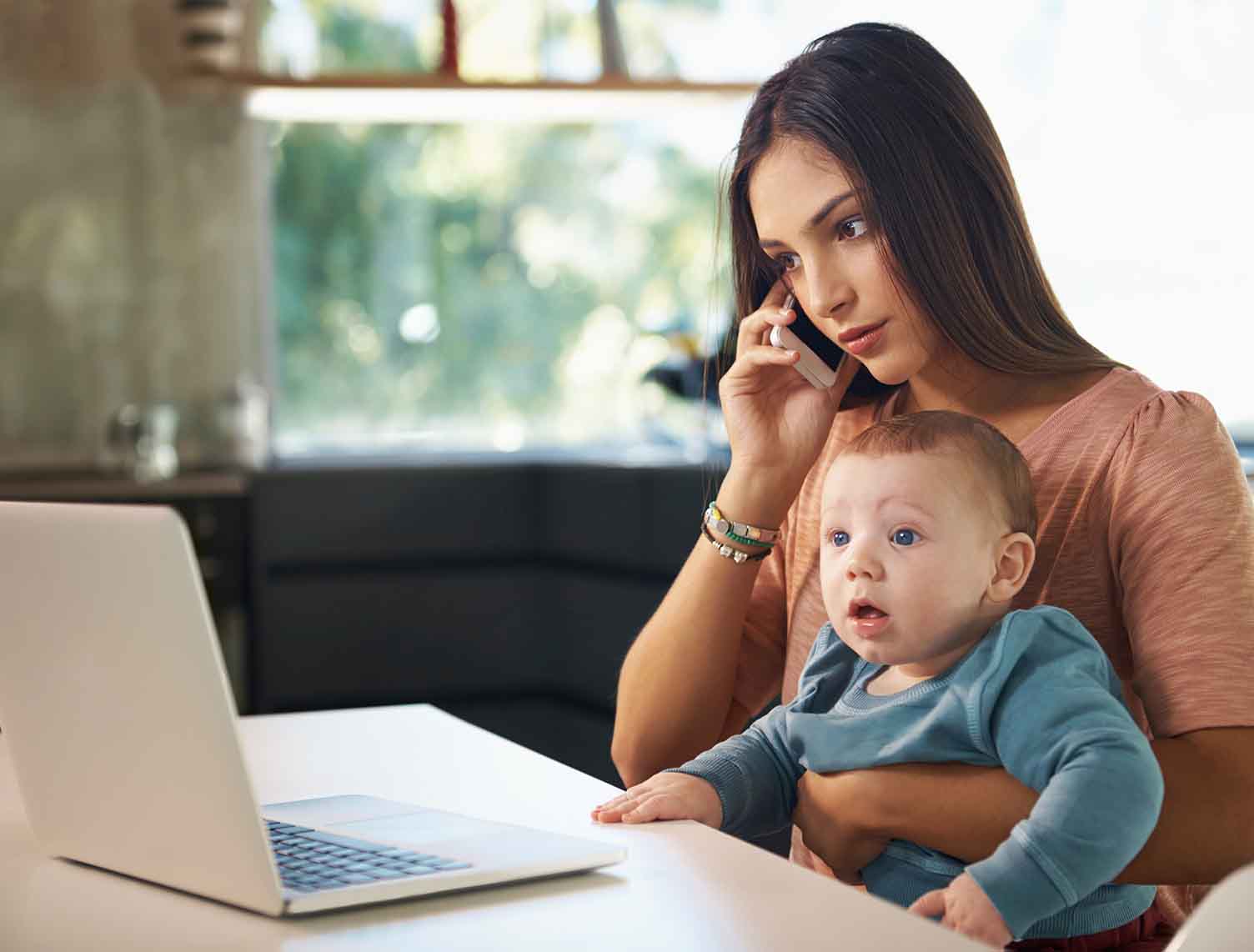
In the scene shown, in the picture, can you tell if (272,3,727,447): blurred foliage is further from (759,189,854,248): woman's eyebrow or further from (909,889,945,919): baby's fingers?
(909,889,945,919): baby's fingers

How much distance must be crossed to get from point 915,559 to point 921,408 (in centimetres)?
41

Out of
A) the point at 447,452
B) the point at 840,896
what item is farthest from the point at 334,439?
the point at 840,896

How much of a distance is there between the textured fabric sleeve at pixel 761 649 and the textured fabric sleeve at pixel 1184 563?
453 millimetres

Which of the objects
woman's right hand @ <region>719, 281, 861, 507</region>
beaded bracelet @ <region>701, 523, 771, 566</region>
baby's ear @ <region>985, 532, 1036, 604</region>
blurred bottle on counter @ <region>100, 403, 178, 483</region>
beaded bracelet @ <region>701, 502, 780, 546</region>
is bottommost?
blurred bottle on counter @ <region>100, 403, 178, 483</region>

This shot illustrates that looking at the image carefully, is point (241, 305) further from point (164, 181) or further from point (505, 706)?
point (505, 706)

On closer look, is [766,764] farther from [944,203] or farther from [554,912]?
[944,203]

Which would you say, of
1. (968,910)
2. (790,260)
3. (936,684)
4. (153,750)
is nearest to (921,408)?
(790,260)

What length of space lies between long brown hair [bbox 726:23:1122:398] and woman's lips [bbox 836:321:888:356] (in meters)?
0.05

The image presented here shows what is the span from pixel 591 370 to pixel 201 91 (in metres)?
1.47

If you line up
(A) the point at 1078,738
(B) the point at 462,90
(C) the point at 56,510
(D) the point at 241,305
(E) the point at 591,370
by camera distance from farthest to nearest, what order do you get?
1. (E) the point at 591,370
2. (D) the point at 241,305
3. (B) the point at 462,90
4. (A) the point at 1078,738
5. (C) the point at 56,510

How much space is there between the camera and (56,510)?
0.93 m

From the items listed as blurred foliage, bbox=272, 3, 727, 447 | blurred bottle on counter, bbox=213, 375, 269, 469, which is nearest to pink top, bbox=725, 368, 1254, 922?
blurred bottle on counter, bbox=213, 375, 269, 469

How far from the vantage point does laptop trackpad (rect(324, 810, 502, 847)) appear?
1080mm

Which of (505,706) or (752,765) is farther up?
(752,765)
